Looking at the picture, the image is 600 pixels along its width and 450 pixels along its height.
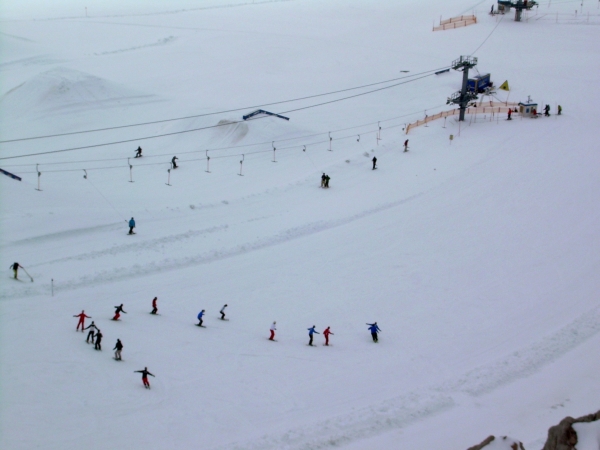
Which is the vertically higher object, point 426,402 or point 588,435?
point 588,435

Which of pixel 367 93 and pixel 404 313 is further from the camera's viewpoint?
pixel 367 93

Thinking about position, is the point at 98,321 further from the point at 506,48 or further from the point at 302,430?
the point at 506,48

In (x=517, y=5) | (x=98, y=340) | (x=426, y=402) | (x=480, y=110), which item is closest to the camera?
(x=426, y=402)

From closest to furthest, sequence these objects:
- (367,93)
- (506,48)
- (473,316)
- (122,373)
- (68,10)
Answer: (122,373) → (473,316) → (367,93) → (506,48) → (68,10)

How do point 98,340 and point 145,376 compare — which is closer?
point 145,376

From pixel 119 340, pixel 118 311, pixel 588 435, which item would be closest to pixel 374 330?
pixel 119 340

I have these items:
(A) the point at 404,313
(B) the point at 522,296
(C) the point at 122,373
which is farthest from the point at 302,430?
(B) the point at 522,296

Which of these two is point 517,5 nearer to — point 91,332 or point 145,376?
point 91,332

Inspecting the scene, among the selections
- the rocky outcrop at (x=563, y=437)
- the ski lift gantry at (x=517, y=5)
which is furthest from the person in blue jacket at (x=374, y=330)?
the ski lift gantry at (x=517, y=5)
